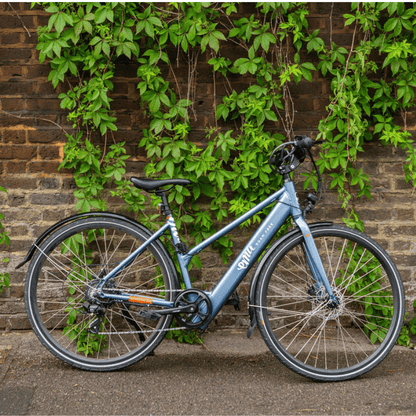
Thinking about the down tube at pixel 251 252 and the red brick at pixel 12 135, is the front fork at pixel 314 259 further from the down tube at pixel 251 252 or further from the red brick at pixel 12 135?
the red brick at pixel 12 135

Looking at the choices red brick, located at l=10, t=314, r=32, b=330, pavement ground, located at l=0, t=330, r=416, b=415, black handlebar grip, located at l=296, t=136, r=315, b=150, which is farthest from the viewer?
red brick, located at l=10, t=314, r=32, b=330

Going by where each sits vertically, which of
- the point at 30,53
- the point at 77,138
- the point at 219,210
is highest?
the point at 30,53

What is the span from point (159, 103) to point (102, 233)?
3.27 feet

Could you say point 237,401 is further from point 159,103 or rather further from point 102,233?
point 159,103

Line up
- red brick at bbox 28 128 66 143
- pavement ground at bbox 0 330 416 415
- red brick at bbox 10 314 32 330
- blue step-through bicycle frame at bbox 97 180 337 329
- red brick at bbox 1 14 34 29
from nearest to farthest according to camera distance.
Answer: pavement ground at bbox 0 330 416 415, blue step-through bicycle frame at bbox 97 180 337 329, red brick at bbox 1 14 34 29, red brick at bbox 28 128 66 143, red brick at bbox 10 314 32 330

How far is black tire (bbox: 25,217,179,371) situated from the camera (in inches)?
112

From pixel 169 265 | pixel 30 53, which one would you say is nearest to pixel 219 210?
pixel 169 265

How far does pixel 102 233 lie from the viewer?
125 inches

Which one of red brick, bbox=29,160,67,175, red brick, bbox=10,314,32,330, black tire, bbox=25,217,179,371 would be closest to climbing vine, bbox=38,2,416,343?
red brick, bbox=29,160,67,175

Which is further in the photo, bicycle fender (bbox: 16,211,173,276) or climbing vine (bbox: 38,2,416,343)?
climbing vine (bbox: 38,2,416,343)

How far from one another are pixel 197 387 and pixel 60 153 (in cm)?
188

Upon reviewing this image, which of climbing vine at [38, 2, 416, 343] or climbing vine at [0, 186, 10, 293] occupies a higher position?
climbing vine at [38, 2, 416, 343]

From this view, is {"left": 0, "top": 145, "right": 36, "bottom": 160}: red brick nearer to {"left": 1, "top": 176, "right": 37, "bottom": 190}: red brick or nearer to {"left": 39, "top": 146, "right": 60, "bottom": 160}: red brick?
{"left": 39, "top": 146, "right": 60, "bottom": 160}: red brick

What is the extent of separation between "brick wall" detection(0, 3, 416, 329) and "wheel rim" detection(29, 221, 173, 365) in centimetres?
26
